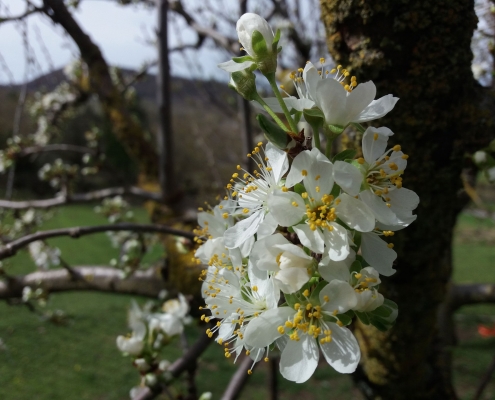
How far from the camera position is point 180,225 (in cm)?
183

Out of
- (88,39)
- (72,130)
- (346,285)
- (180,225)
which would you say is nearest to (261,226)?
(346,285)

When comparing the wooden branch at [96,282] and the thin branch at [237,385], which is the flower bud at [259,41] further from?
the wooden branch at [96,282]

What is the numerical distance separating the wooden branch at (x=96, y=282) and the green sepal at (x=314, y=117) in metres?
1.35

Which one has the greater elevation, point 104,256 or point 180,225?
point 180,225

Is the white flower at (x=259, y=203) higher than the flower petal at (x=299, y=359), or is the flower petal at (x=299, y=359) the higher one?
the white flower at (x=259, y=203)

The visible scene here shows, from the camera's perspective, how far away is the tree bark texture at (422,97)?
81 cm

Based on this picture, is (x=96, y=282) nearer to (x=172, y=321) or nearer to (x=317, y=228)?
(x=172, y=321)

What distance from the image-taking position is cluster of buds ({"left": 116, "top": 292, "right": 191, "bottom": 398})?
1081 mm

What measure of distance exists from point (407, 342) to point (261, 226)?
87 cm

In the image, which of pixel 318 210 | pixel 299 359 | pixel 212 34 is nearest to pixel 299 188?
pixel 318 210

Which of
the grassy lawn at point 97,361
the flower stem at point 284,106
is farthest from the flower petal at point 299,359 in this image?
the grassy lawn at point 97,361

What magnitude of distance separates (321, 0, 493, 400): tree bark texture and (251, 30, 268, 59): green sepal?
322 mm

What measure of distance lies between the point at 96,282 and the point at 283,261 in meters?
1.48

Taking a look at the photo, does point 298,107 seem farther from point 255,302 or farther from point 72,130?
point 72,130
